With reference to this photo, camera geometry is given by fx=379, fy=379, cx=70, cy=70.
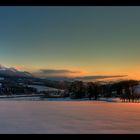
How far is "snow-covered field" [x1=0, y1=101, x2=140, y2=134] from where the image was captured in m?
2.83

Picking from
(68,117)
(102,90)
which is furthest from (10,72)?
(102,90)

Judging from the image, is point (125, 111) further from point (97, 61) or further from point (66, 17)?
point (66, 17)

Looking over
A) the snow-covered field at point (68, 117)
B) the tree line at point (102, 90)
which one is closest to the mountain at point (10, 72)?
the snow-covered field at point (68, 117)

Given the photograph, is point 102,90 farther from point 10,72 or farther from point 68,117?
point 10,72

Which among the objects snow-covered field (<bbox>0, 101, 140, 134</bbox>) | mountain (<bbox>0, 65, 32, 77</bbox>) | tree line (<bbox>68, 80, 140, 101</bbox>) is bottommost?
snow-covered field (<bbox>0, 101, 140, 134</bbox>)

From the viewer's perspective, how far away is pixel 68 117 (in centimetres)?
291

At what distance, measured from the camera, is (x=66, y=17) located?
3023 mm

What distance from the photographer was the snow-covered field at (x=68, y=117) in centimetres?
283

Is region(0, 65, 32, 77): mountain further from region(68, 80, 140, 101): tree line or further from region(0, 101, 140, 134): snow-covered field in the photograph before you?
region(68, 80, 140, 101): tree line

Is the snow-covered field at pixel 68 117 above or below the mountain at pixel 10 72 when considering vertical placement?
below

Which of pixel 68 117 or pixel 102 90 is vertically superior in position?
pixel 102 90

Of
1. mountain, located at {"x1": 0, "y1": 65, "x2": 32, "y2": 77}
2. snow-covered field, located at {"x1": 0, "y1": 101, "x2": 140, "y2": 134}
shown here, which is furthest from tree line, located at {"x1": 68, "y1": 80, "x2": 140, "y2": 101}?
mountain, located at {"x1": 0, "y1": 65, "x2": 32, "y2": 77}

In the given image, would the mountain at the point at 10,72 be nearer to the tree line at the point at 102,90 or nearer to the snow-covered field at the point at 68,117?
the snow-covered field at the point at 68,117

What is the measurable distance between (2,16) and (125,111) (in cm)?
124
